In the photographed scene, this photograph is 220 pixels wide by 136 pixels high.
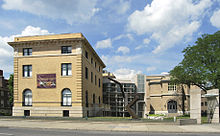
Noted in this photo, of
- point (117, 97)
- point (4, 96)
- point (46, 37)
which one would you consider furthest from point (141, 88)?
point (4, 96)

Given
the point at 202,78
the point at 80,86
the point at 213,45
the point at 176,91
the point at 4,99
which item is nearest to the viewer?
the point at 80,86

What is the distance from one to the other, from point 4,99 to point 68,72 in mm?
44370

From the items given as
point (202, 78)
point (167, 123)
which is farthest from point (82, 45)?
point (202, 78)

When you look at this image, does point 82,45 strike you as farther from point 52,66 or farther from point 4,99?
point 4,99

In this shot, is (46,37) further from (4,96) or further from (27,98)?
(4,96)

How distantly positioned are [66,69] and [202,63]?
2532 centimetres

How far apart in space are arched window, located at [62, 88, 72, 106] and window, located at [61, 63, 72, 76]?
8.65 feet

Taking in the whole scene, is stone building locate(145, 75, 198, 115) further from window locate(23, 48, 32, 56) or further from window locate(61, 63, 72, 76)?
window locate(23, 48, 32, 56)

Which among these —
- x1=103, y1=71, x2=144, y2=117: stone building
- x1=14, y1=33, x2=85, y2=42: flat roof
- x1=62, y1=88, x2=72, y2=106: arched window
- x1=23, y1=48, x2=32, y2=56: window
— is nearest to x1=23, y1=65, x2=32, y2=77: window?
x1=23, y1=48, x2=32, y2=56: window

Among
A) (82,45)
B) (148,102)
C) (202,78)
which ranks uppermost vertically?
(82,45)

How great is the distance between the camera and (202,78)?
120 feet

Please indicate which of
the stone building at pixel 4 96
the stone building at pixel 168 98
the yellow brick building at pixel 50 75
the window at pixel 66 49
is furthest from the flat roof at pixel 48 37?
the stone building at pixel 4 96

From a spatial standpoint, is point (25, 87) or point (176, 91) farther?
point (176, 91)

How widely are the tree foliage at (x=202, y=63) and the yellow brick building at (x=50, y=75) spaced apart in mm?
19940
